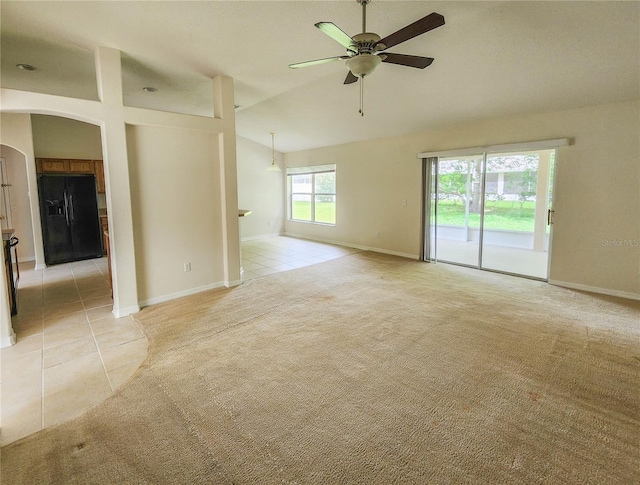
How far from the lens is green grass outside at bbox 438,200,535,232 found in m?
6.65

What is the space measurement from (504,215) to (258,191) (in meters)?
6.08

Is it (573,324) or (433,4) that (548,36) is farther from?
(573,324)

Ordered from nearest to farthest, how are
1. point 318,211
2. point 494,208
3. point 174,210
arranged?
point 174,210 < point 494,208 < point 318,211

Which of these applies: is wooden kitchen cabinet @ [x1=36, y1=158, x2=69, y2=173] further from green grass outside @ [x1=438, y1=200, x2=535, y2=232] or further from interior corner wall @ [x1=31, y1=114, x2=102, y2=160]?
green grass outside @ [x1=438, y1=200, x2=535, y2=232]

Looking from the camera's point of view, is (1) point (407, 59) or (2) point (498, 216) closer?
(1) point (407, 59)

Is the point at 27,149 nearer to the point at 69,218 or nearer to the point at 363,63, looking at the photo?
the point at 69,218

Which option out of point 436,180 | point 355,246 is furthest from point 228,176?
point 355,246

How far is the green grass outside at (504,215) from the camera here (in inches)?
262

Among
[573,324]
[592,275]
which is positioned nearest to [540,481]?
[573,324]

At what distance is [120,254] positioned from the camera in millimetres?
3619

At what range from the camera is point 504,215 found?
6.91m

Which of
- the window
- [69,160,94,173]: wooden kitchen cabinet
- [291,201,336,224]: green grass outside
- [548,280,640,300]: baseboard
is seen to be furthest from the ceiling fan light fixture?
[69,160,94,173]: wooden kitchen cabinet

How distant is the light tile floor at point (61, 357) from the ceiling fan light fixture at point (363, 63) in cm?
305

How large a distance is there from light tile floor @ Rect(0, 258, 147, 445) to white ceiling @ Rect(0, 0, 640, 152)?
2912 mm
